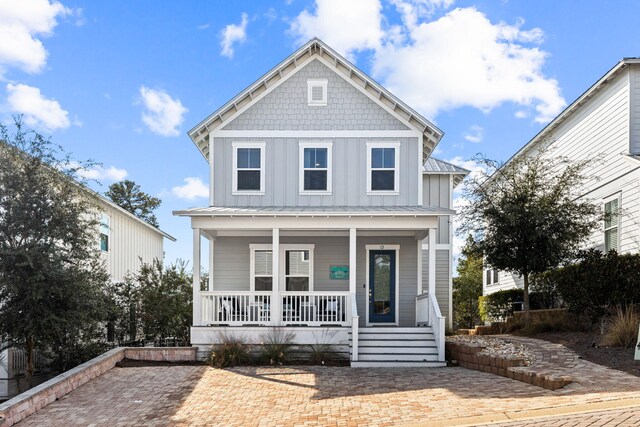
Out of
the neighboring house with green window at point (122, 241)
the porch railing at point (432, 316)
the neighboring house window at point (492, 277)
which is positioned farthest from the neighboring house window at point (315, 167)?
the neighboring house window at point (492, 277)

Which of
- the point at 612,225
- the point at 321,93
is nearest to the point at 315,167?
the point at 321,93

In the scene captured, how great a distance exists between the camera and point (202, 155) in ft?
68.0

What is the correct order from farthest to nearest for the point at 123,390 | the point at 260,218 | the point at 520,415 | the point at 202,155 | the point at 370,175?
the point at 202,155 → the point at 370,175 → the point at 260,218 → the point at 123,390 → the point at 520,415

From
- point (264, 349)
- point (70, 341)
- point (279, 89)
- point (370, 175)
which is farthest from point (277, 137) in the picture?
point (70, 341)

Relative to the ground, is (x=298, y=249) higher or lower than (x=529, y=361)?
higher

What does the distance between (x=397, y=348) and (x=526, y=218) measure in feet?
18.8

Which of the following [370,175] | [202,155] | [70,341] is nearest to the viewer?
[70,341]

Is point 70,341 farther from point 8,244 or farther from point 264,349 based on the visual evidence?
point 264,349

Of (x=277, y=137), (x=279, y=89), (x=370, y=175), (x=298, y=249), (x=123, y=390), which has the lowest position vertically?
(x=123, y=390)

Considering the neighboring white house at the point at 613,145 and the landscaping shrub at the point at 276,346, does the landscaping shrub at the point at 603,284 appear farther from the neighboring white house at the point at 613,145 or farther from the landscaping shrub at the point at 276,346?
the landscaping shrub at the point at 276,346

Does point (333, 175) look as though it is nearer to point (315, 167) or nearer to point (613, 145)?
point (315, 167)

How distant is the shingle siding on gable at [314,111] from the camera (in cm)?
1905

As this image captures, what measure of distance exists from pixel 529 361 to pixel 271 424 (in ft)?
20.4

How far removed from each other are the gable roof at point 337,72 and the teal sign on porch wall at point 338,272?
4.78 metres
